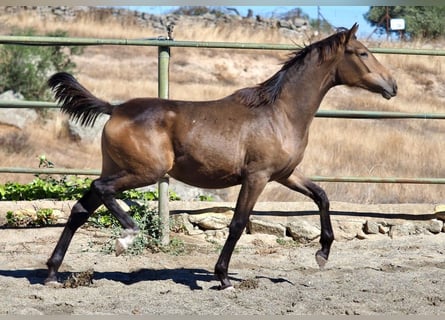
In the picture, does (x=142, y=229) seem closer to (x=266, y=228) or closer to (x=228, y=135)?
(x=266, y=228)

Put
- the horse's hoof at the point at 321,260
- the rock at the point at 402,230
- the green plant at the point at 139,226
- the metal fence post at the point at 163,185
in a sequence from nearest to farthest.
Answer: the horse's hoof at the point at 321,260, the green plant at the point at 139,226, the metal fence post at the point at 163,185, the rock at the point at 402,230

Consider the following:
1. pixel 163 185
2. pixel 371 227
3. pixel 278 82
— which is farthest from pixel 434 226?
pixel 163 185

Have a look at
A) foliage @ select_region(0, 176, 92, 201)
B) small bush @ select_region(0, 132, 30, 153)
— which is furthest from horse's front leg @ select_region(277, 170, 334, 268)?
small bush @ select_region(0, 132, 30, 153)

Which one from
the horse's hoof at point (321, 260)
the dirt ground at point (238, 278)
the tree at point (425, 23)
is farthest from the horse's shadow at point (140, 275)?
the tree at point (425, 23)

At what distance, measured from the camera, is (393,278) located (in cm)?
587

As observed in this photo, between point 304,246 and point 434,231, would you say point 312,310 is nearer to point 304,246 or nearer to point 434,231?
point 304,246

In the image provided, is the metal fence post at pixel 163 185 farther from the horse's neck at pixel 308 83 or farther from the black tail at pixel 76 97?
the horse's neck at pixel 308 83

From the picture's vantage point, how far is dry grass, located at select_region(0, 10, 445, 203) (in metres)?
11.0

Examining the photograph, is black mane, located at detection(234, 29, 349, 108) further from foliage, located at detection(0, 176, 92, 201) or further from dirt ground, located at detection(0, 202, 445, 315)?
foliage, located at detection(0, 176, 92, 201)

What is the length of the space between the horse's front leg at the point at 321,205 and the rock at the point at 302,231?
117 centimetres

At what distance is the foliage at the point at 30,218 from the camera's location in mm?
7152

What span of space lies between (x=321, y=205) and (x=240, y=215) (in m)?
0.75

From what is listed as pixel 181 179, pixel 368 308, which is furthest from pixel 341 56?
pixel 368 308

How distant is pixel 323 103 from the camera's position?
55.3ft
